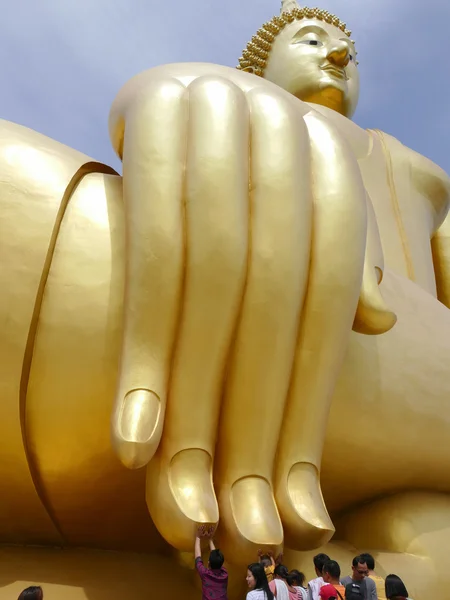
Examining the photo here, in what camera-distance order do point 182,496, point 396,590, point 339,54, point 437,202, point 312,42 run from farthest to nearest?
1. point 312,42
2. point 339,54
3. point 437,202
4. point 182,496
5. point 396,590

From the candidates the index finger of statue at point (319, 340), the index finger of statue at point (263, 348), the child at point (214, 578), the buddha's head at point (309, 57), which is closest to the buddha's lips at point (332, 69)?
the buddha's head at point (309, 57)

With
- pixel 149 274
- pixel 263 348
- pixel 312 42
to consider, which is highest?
pixel 312 42

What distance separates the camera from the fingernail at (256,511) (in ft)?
8.61

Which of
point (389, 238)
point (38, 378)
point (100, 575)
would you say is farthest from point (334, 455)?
point (389, 238)

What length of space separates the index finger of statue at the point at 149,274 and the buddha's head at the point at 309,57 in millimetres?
3405

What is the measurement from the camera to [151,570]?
3.14 metres

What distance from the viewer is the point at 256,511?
271 cm

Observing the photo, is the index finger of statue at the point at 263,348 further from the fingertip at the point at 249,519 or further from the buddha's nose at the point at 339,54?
the buddha's nose at the point at 339,54

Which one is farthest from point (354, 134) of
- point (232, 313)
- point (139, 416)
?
point (139, 416)

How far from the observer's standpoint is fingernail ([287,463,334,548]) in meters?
2.72

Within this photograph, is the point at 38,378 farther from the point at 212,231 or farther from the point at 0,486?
the point at 212,231

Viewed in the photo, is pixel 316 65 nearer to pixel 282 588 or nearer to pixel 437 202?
pixel 437 202

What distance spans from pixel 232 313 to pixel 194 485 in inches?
28.4

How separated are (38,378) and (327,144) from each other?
1.76 meters
